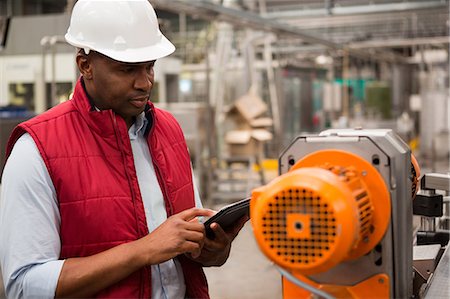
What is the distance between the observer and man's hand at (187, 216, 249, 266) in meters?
1.40

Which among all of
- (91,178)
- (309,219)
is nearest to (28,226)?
(91,178)

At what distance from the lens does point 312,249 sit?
3.10 feet

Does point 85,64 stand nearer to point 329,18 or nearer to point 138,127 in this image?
point 138,127

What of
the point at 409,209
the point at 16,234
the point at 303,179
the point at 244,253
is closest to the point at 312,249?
the point at 303,179

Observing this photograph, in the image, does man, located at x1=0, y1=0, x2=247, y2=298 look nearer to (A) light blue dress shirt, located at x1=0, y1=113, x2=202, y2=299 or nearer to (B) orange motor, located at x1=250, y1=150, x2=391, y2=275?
(A) light blue dress shirt, located at x1=0, y1=113, x2=202, y2=299

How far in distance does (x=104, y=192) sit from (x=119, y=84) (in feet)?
0.79

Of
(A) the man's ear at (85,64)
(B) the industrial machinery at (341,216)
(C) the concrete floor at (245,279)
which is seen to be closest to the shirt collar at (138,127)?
(A) the man's ear at (85,64)

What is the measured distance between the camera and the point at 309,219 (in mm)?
943

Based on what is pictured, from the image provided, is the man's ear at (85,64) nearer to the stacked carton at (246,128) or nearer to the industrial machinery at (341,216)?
the industrial machinery at (341,216)

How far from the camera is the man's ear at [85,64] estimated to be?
143cm

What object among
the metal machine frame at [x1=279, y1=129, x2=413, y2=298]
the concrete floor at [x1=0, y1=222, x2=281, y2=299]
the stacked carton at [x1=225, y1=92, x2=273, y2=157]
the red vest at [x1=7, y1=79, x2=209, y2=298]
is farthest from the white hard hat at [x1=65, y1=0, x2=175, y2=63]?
the stacked carton at [x1=225, y1=92, x2=273, y2=157]

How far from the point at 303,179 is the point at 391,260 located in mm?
255

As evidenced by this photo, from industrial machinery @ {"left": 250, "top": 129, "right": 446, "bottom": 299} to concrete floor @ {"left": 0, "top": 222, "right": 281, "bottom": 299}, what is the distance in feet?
9.17

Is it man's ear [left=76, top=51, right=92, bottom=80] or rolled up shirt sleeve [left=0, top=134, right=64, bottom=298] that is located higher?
man's ear [left=76, top=51, right=92, bottom=80]
